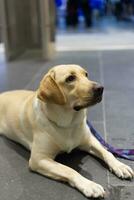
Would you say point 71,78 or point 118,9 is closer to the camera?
point 71,78

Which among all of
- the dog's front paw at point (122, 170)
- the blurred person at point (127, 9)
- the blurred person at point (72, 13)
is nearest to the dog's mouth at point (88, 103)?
the dog's front paw at point (122, 170)

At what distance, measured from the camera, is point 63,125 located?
8.83 feet

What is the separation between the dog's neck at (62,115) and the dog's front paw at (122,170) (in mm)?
372

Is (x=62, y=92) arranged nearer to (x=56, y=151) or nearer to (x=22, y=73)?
(x=56, y=151)

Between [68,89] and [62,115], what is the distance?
182 millimetres

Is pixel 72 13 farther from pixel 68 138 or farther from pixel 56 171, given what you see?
pixel 56 171

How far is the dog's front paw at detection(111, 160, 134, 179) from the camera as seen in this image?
256 cm

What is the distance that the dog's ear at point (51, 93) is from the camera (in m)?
2.57

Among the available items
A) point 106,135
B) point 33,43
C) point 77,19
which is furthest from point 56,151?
point 77,19

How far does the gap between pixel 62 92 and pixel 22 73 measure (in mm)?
3509

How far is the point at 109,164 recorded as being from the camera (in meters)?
2.70

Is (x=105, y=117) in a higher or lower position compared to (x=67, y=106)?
lower

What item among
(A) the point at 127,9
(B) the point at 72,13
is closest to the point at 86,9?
(B) the point at 72,13

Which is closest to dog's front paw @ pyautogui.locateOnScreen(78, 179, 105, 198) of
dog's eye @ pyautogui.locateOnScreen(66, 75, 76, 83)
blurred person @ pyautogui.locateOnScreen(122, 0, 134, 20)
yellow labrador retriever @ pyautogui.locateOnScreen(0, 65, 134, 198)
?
yellow labrador retriever @ pyautogui.locateOnScreen(0, 65, 134, 198)
